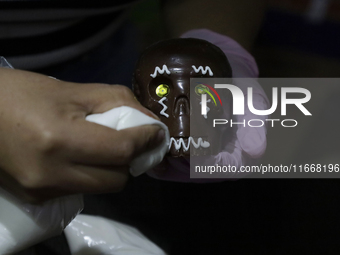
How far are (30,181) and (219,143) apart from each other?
1.09 ft

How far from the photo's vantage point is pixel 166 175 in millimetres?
658

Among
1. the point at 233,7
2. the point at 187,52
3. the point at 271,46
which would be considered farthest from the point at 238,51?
the point at 271,46

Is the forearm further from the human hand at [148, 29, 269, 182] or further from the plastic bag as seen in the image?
the plastic bag

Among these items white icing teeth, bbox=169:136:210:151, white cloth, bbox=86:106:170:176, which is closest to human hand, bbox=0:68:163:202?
white cloth, bbox=86:106:170:176

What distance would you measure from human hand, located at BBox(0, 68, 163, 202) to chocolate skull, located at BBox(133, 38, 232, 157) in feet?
0.47

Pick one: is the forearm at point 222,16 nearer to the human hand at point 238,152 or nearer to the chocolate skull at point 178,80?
the human hand at point 238,152

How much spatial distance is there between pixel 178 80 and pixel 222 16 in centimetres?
40

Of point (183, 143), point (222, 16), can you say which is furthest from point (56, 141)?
point (222, 16)

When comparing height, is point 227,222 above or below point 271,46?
below

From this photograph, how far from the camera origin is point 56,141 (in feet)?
1.15

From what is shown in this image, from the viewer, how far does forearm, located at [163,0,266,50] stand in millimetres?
870

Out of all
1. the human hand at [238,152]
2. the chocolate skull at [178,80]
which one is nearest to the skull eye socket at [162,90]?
the chocolate skull at [178,80]

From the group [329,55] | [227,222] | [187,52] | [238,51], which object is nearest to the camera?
[187,52]

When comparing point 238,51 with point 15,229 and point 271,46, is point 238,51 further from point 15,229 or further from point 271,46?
point 271,46
